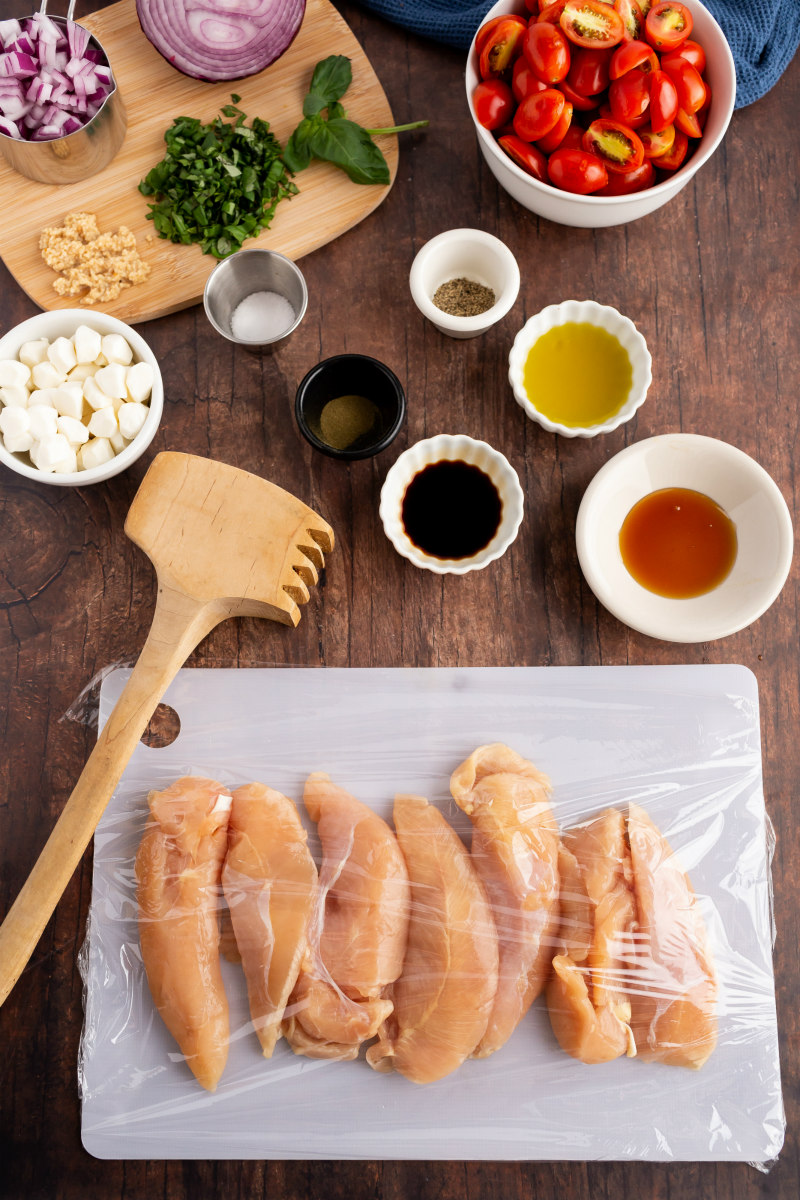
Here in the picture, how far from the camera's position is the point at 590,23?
140 cm

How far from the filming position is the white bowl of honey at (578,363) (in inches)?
61.0

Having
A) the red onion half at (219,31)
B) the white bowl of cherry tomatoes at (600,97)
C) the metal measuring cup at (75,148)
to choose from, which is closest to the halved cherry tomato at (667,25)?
the white bowl of cherry tomatoes at (600,97)

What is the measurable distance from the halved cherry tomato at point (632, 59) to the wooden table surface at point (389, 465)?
1.06 ft

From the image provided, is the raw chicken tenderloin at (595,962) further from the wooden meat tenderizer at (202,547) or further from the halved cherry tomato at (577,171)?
the halved cherry tomato at (577,171)

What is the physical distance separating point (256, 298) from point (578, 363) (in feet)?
2.18

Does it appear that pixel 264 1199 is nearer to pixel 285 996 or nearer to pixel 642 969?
pixel 285 996

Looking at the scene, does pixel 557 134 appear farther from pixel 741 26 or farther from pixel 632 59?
pixel 741 26

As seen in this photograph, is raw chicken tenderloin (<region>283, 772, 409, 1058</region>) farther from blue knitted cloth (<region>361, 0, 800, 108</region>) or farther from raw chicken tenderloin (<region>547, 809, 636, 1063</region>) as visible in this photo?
blue knitted cloth (<region>361, 0, 800, 108</region>)

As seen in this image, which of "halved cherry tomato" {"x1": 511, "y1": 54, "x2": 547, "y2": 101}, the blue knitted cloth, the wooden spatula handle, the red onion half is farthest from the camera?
the blue knitted cloth

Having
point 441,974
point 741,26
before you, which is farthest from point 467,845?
point 741,26

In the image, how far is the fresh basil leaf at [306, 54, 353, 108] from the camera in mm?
1591

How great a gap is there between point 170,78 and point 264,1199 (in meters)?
2.21

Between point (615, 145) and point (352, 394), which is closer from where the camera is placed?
point (615, 145)

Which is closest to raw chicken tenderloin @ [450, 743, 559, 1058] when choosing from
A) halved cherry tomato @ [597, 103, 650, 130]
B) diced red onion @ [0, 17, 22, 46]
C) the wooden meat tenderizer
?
the wooden meat tenderizer
